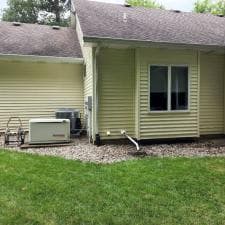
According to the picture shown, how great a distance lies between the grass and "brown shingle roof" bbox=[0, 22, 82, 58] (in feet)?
17.4

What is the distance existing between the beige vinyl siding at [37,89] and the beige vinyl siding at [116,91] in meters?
2.99

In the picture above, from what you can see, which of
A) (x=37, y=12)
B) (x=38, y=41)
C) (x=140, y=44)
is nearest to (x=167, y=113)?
(x=140, y=44)

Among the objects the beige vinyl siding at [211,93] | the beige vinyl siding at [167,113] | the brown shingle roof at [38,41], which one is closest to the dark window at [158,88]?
the beige vinyl siding at [167,113]

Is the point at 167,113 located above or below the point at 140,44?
below

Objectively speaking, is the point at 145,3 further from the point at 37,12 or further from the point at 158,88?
the point at 158,88

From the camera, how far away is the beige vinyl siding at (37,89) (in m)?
10.2

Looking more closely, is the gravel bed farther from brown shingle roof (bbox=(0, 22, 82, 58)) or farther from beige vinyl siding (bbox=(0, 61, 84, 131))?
brown shingle roof (bbox=(0, 22, 82, 58))

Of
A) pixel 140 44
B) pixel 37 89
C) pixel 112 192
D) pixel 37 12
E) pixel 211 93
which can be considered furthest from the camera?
pixel 37 12

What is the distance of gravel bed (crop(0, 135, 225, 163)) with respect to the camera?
6.55 m

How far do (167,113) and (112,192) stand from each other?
14.3 ft

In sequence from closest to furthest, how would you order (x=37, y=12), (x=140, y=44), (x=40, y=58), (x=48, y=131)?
(x=140, y=44)
(x=48, y=131)
(x=40, y=58)
(x=37, y=12)

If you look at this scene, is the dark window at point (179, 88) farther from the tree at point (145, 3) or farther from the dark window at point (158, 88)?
the tree at point (145, 3)

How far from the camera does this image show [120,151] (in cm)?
717

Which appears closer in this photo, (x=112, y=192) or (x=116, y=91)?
(x=112, y=192)
